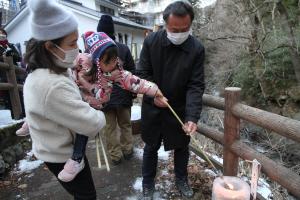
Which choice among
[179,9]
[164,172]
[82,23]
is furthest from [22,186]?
[82,23]

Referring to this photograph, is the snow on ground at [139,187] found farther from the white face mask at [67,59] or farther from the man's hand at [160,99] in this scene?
the white face mask at [67,59]

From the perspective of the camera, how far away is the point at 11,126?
4.60m

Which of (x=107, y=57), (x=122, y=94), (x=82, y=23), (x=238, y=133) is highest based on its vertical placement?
(x=107, y=57)

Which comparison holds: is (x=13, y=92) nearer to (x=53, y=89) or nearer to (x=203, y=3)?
(x=53, y=89)

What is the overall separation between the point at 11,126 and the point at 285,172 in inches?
152

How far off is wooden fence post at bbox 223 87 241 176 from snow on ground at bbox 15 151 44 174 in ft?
8.91

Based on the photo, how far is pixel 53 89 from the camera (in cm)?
177

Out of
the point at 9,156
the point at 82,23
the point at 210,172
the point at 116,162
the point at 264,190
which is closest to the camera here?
the point at 264,190

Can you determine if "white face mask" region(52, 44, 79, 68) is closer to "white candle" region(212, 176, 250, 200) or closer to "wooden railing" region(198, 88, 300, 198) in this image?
"white candle" region(212, 176, 250, 200)

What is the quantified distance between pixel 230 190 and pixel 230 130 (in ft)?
4.75

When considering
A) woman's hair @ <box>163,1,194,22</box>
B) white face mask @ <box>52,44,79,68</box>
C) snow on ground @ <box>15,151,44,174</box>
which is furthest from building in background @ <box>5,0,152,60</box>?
white face mask @ <box>52,44,79,68</box>

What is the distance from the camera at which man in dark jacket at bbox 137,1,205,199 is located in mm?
2654

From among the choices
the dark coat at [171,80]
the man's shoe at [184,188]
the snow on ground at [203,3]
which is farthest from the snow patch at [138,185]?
the snow on ground at [203,3]

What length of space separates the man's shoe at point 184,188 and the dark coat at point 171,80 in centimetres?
50
